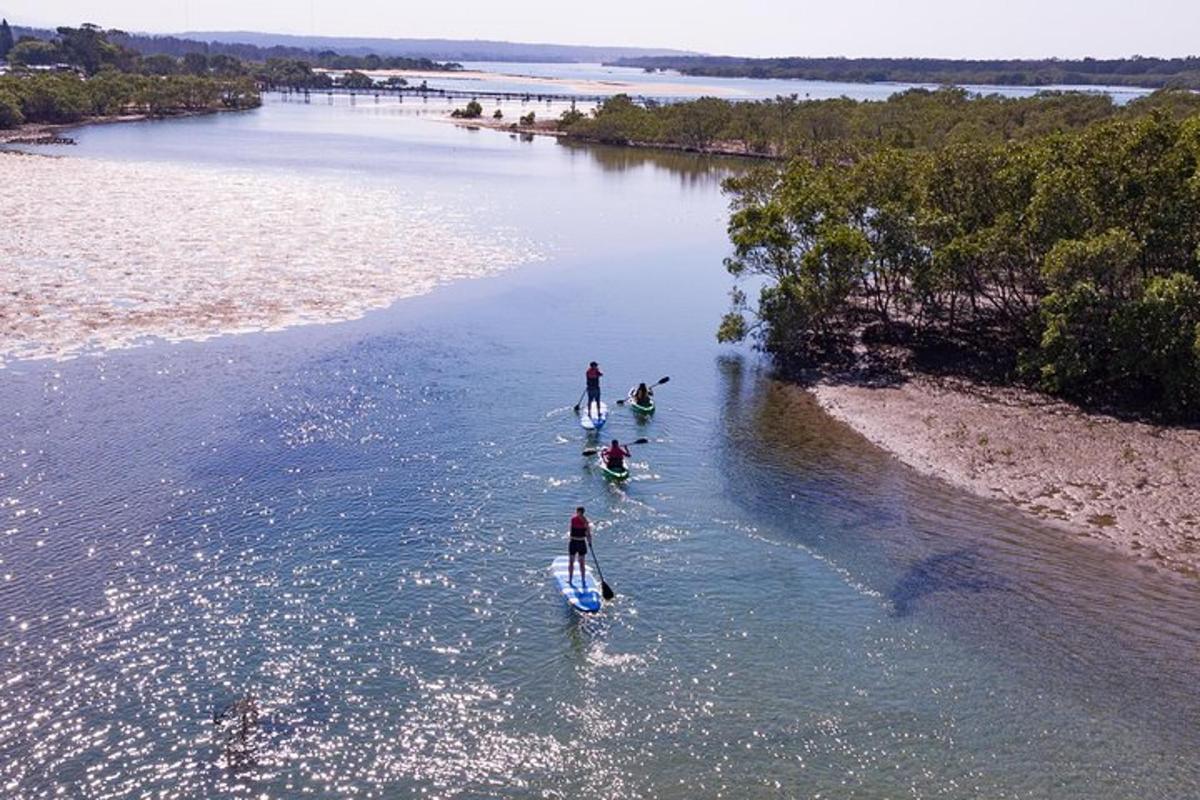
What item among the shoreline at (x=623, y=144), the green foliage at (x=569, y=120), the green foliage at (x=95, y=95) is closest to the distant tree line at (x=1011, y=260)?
the shoreline at (x=623, y=144)

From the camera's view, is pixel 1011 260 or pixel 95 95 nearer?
pixel 1011 260

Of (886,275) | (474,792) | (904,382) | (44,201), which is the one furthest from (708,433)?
(44,201)

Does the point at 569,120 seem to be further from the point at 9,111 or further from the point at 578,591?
the point at 578,591

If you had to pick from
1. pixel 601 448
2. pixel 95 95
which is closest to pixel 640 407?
pixel 601 448

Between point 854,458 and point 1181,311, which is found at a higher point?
point 1181,311

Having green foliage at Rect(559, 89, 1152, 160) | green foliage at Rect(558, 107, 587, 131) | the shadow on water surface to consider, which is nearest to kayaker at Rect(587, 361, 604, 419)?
the shadow on water surface

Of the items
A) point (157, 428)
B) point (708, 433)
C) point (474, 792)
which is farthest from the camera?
point (708, 433)

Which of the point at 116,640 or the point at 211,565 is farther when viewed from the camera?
the point at 211,565

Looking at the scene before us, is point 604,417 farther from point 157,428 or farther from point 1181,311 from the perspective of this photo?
point 1181,311
